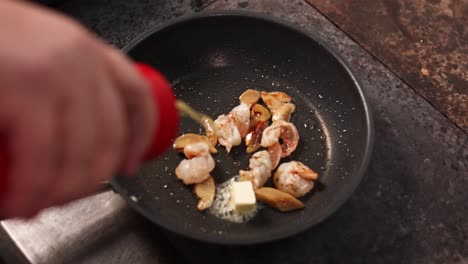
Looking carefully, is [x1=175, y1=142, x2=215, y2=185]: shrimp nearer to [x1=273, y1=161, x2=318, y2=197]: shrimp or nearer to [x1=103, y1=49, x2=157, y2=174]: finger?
[x1=273, y1=161, x2=318, y2=197]: shrimp

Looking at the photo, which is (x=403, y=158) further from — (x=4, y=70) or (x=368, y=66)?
(x=4, y=70)

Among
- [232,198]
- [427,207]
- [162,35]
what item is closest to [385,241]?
[427,207]

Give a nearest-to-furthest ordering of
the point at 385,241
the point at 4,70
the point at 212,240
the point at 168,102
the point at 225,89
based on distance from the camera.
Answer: the point at 4,70 < the point at 168,102 < the point at 212,240 < the point at 385,241 < the point at 225,89

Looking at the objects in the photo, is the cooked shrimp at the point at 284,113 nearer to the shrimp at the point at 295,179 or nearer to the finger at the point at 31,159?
the shrimp at the point at 295,179

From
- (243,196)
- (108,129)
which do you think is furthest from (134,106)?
(243,196)

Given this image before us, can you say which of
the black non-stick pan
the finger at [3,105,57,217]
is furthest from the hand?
the black non-stick pan

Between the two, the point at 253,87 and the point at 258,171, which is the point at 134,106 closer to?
the point at 258,171
